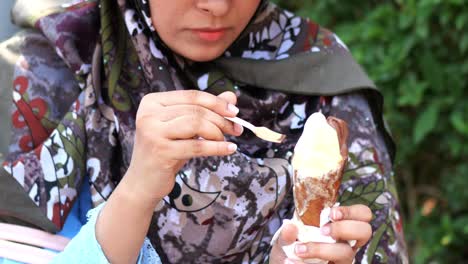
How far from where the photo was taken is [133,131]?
79.3 inches

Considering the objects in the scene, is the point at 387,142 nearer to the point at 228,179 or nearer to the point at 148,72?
the point at 228,179

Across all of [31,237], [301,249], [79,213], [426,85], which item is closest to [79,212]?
[79,213]

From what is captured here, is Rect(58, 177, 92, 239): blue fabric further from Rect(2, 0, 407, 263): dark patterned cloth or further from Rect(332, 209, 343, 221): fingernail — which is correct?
Rect(332, 209, 343, 221): fingernail

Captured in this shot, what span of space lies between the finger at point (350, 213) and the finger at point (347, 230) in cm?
1

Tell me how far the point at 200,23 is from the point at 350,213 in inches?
22.6

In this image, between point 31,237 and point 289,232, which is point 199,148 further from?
point 31,237

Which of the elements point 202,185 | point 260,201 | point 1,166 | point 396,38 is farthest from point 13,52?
point 396,38

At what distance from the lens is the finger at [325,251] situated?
5.13ft

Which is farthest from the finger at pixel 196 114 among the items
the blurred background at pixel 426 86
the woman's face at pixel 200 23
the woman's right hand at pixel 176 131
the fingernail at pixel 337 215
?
the blurred background at pixel 426 86

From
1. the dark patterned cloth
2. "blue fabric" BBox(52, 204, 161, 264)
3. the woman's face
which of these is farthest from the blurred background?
"blue fabric" BBox(52, 204, 161, 264)

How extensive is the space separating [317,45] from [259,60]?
0.18 metres

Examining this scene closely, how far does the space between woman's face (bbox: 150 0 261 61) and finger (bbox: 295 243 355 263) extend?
0.59 m

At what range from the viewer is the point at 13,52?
215cm

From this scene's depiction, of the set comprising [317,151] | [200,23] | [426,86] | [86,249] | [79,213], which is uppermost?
[200,23]
